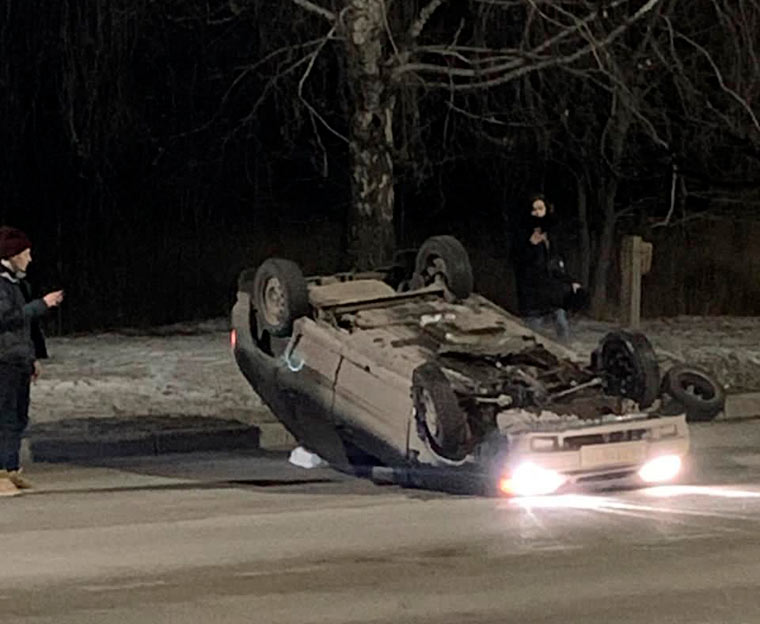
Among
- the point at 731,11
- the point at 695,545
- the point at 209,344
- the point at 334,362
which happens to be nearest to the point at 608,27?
the point at 731,11

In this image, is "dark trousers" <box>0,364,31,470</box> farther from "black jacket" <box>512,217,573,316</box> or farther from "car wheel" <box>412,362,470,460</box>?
"black jacket" <box>512,217,573,316</box>

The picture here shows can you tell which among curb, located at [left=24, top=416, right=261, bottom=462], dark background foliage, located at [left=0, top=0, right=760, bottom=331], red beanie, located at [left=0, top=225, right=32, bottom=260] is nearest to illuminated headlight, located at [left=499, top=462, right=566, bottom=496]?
red beanie, located at [left=0, top=225, right=32, bottom=260]

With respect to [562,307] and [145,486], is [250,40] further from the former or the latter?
[145,486]

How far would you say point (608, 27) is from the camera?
18.2 m

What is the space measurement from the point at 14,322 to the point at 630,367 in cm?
398

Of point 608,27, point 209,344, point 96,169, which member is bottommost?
point 209,344

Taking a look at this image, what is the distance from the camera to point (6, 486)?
1023 centimetres

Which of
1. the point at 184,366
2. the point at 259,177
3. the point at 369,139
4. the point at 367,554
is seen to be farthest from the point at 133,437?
the point at 259,177

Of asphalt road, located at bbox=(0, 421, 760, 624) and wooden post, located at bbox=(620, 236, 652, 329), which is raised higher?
wooden post, located at bbox=(620, 236, 652, 329)

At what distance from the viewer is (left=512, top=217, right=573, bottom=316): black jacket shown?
603 inches

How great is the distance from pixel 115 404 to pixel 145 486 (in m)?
3.22

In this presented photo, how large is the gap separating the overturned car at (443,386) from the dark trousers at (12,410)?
1.70 m

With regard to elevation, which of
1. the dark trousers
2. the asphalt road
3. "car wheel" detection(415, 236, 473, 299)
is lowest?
the asphalt road

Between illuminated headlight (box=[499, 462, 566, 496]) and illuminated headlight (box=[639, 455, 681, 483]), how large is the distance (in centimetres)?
61
